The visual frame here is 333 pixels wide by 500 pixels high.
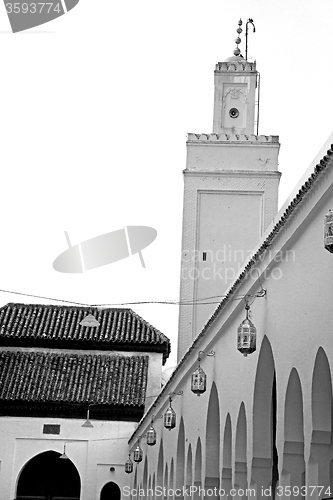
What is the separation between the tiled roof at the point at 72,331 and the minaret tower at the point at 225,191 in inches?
117

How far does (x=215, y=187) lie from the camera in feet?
82.3

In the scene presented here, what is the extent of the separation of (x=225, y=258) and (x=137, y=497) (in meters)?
7.42

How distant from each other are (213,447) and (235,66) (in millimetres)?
15814

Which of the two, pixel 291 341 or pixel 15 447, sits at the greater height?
pixel 291 341

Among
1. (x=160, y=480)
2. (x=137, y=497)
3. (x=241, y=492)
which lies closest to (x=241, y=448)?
(x=241, y=492)

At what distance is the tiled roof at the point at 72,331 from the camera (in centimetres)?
2691

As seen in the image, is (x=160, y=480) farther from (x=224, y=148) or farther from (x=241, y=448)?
(x=224, y=148)

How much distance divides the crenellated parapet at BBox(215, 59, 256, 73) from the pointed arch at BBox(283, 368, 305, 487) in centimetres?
1896

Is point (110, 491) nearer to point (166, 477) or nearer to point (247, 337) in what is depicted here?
point (166, 477)

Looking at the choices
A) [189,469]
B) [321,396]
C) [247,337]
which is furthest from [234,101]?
[321,396]

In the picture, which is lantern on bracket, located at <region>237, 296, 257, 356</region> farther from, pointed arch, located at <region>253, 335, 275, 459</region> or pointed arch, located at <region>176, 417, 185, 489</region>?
pointed arch, located at <region>176, 417, 185, 489</region>

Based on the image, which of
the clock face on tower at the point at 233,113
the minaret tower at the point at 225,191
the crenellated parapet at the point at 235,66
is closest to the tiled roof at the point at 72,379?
the minaret tower at the point at 225,191

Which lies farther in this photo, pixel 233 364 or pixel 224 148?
pixel 224 148

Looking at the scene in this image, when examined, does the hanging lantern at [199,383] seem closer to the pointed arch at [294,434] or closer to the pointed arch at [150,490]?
the pointed arch at [294,434]
